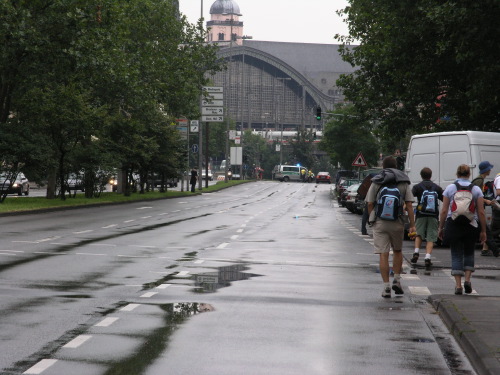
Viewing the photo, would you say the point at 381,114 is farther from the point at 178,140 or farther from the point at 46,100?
the point at 178,140

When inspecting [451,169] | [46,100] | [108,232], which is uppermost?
[46,100]

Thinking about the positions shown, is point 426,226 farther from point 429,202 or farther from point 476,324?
point 476,324

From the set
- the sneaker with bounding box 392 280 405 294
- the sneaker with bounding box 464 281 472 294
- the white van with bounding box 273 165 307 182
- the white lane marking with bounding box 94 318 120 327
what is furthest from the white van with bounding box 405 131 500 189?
the white van with bounding box 273 165 307 182

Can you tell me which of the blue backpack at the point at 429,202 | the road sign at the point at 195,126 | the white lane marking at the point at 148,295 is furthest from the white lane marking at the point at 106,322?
the road sign at the point at 195,126

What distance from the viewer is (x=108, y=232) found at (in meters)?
24.7

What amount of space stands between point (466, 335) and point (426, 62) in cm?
2533

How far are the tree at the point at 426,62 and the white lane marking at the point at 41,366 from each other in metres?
20.7

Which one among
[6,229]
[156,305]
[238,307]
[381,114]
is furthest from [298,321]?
[381,114]

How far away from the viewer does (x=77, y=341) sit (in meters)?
8.31

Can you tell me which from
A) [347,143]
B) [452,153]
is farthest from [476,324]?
[347,143]

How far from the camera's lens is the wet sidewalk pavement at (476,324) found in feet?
24.9

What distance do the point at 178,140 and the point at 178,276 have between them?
52.4 metres

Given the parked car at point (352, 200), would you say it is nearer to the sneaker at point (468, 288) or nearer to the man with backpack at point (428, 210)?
the man with backpack at point (428, 210)

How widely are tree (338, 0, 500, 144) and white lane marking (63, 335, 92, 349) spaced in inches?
776
